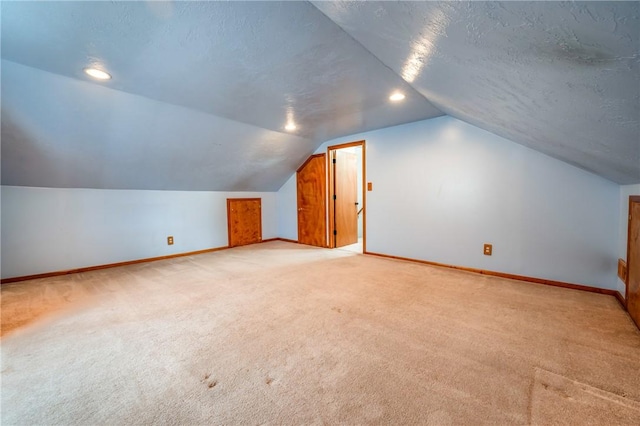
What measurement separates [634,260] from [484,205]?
1.33 meters

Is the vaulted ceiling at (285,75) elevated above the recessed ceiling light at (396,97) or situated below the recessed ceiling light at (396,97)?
below

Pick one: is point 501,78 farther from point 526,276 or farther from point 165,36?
point 526,276

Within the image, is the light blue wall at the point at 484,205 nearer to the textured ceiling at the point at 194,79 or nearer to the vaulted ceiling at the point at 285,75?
the vaulted ceiling at the point at 285,75

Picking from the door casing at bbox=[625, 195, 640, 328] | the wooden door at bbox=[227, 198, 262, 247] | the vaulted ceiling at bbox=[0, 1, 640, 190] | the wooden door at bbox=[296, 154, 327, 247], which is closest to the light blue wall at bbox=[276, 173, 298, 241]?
the wooden door at bbox=[296, 154, 327, 247]

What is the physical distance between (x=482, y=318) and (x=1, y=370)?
320 cm

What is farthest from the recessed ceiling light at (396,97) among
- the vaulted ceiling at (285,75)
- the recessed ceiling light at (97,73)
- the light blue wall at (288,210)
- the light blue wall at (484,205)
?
the light blue wall at (288,210)

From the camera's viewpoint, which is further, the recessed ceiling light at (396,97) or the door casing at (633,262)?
the recessed ceiling light at (396,97)

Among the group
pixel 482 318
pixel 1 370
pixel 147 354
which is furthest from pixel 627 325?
pixel 1 370

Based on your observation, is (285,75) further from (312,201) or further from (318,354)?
(312,201)

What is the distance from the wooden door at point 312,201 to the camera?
5.02m

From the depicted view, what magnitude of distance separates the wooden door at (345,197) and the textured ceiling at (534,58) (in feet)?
9.98

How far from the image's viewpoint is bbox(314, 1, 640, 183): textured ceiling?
730mm

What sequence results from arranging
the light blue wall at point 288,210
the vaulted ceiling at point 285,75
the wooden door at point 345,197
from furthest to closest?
the light blue wall at point 288,210 → the wooden door at point 345,197 → the vaulted ceiling at point 285,75

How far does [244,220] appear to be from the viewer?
17.3 feet
